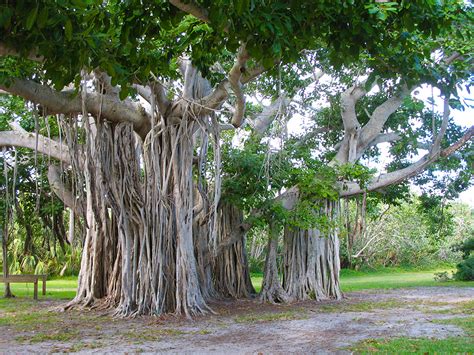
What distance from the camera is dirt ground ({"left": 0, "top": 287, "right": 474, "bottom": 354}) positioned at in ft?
21.8

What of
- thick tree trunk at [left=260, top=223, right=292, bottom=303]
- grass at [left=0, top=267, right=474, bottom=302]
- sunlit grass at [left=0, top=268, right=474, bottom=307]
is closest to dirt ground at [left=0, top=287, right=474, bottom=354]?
thick tree trunk at [left=260, top=223, right=292, bottom=303]

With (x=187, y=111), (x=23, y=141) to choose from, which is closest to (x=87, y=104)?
(x=187, y=111)

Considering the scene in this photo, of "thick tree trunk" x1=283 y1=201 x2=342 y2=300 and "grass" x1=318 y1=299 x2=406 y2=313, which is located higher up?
"thick tree trunk" x1=283 y1=201 x2=342 y2=300

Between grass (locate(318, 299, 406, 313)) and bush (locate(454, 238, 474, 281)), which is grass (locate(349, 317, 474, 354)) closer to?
grass (locate(318, 299, 406, 313))

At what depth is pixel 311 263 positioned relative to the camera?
12.5m

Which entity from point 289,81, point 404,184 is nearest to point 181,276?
point 289,81

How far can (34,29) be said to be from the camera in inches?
164

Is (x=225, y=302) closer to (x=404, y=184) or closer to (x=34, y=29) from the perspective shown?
(x=404, y=184)

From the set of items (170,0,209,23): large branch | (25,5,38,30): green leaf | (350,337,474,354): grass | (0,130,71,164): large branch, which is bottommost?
(350,337,474,354): grass

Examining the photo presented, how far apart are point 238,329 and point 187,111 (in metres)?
3.44

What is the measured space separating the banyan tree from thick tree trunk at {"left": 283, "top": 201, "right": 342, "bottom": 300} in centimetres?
3

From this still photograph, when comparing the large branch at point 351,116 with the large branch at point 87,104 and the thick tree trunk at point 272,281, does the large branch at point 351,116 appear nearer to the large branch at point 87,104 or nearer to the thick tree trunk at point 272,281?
the thick tree trunk at point 272,281

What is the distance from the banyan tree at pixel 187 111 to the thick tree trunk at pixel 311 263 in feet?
0.11

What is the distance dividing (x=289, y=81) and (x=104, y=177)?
3.70 m
